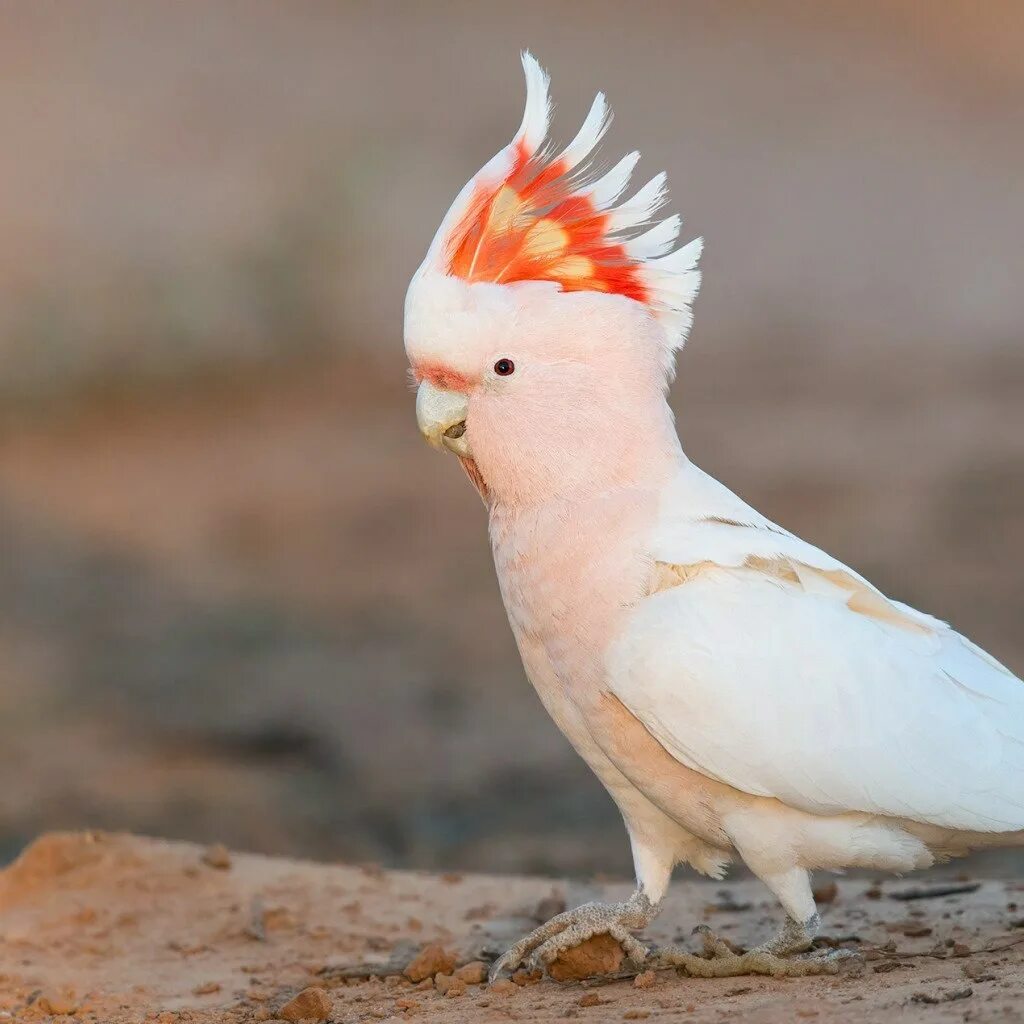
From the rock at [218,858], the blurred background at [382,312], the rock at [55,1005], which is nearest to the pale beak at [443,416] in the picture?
the rock at [55,1005]

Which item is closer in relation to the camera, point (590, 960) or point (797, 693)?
point (797, 693)

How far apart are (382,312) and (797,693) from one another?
9139mm

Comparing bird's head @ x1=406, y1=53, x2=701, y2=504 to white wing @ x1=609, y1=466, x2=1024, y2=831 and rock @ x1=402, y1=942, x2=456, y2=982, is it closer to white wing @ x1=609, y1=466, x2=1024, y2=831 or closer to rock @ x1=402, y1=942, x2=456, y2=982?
white wing @ x1=609, y1=466, x2=1024, y2=831

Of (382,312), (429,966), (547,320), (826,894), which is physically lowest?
(429,966)

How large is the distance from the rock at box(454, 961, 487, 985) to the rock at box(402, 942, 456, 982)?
0.18 feet

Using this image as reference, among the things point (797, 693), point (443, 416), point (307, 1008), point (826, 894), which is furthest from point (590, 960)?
point (443, 416)

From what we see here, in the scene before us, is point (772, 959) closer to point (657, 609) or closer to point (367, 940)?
point (657, 609)

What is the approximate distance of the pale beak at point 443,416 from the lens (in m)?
3.88

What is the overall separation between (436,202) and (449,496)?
2.69m

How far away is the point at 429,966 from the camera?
424 cm

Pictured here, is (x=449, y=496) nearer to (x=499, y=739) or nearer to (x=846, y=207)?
(x=499, y=739)

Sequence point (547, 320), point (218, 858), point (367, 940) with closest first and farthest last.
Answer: point (547, 320)
point (367, 940)
point (218, 858)

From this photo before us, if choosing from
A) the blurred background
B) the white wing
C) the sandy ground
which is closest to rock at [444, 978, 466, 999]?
the sandy ground

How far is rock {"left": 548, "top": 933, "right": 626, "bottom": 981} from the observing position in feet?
13.1
